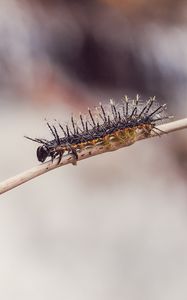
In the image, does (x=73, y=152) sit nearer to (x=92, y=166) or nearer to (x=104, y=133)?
(x=104, y=133)

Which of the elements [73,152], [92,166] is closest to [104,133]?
[73,152]

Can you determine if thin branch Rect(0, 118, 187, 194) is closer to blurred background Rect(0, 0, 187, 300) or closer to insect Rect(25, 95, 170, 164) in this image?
insect Rect(25, 95, 170, 164)

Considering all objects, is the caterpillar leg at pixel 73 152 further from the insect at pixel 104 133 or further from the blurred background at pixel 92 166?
the blurred background at pixel 92 166

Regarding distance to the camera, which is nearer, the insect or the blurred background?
the insect

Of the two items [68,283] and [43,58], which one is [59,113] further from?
[68,283]

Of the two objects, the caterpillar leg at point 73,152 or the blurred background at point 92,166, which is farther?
the blurred background at point 92,166

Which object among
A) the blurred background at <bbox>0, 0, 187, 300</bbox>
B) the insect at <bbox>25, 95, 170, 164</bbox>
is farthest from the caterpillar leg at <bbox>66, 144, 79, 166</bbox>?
the blurred background at <bbox>0, 0, 187, 300</bbox>

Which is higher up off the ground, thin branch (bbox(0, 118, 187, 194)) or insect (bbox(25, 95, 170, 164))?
insect (bbox(25, 95, 170, 164))

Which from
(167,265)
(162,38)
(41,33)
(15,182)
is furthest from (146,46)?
(15,182)

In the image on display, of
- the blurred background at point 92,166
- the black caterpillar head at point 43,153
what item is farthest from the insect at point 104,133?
the blurred background at point 92,166
